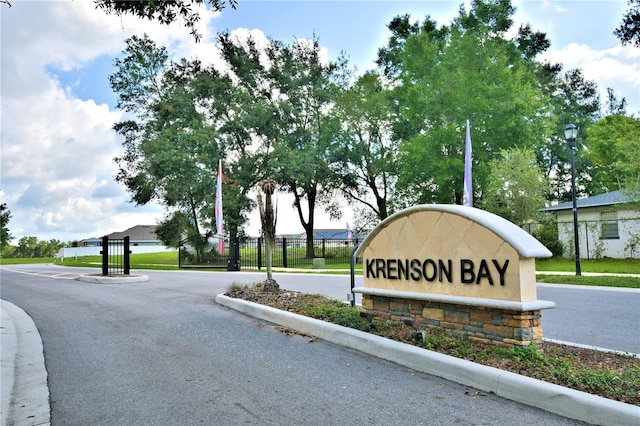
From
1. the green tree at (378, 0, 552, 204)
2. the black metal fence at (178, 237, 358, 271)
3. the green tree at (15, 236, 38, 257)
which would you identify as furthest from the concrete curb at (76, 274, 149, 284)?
the green tree at (15, 236, 38, 257)

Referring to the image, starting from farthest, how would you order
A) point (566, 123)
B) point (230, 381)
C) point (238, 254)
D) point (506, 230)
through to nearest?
point (566, 123) → point (238, 254) → point (506, 230) → point (230, 381)

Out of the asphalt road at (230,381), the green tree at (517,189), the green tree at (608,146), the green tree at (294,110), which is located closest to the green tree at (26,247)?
the green tree at (294,110)

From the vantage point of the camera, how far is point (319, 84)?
34938mm

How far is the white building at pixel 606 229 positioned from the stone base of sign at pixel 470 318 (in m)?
21.6

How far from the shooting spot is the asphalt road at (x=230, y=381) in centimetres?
412

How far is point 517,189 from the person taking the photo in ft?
76.2

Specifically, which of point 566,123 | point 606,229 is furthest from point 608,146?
point 606,229

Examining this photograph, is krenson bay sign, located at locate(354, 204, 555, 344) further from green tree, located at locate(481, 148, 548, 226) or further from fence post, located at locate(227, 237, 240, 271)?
green tree, located at locate(481, 148, 548, 226)

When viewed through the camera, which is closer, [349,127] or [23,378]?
[23,378]

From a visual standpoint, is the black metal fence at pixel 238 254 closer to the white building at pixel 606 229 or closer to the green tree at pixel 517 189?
the green tree at pixel 517 189

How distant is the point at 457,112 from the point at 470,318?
81.5 feet

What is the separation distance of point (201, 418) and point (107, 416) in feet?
2.89

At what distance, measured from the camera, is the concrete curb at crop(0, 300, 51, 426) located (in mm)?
4301

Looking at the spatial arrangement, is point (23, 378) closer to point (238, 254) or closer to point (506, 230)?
point (506, 230)
